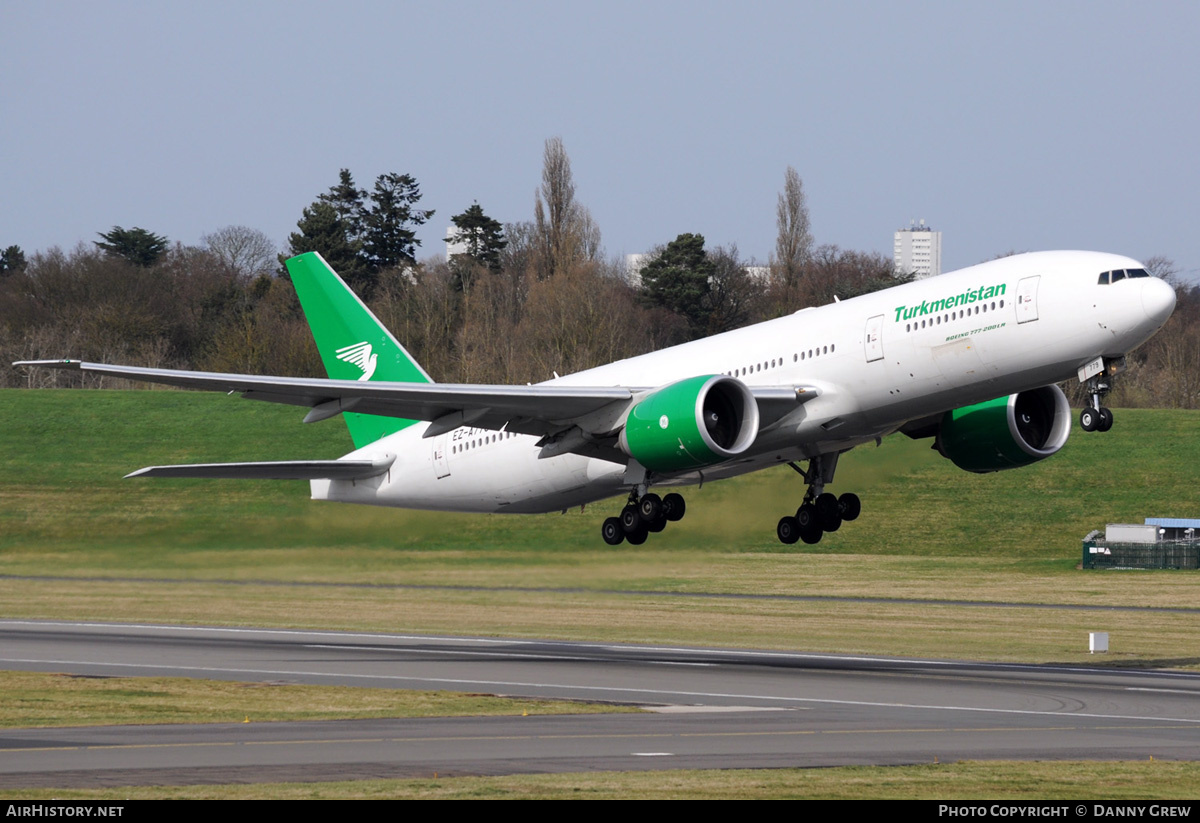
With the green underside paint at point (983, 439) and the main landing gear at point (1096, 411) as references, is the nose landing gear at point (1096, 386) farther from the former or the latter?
the green underside paint at point (983, 439)

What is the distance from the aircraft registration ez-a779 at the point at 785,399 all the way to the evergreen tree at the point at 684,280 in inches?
3252

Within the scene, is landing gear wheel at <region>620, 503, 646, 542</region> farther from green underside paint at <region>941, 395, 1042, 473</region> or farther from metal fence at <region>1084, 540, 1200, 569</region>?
metal fence at <region>1084, 540, 1200, 569</region>

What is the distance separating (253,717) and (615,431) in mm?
11178

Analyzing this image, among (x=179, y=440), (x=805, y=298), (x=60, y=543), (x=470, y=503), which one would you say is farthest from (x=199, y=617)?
(x=805, y=298)

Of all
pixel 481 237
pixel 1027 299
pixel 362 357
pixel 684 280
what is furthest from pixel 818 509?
pixel 481 237

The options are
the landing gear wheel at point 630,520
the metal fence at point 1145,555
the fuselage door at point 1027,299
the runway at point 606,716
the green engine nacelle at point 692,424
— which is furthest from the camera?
the metal fence at point 1145,555

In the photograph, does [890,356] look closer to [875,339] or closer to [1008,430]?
[875,339]

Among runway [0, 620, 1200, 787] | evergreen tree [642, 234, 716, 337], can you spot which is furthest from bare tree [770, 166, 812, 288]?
runway [0, 620, 1200, 787]

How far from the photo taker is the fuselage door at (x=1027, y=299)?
102 feet

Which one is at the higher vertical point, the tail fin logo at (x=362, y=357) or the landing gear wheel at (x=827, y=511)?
the tail fin logo at (x=362, y=357)

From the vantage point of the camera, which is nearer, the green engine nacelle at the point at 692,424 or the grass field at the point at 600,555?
the green engine nacelle at the point at 692,424

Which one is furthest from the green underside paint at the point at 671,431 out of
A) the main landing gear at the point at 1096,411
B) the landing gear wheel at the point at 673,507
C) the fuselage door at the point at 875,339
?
the main landing gear at the point at 1096,411

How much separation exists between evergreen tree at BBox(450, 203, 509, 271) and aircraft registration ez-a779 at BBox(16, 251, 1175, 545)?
98992 mm

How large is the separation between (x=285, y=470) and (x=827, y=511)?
48.2ft
